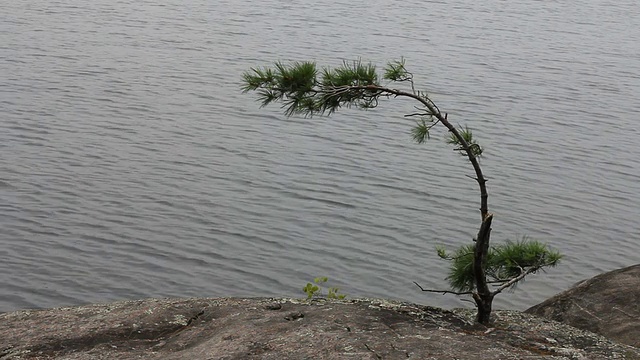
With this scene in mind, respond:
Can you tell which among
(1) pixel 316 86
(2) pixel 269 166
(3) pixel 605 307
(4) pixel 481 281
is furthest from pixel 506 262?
(2) pixel 269 166

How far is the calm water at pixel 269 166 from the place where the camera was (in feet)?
34.7

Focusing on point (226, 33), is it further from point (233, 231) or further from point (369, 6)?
point (233, 231)

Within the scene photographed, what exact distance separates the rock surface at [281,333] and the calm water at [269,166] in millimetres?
3848

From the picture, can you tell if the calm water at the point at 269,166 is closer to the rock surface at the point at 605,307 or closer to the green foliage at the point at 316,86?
the rock surface at the point at 605,307

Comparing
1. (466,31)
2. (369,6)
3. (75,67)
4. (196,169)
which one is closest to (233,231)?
(196,169)

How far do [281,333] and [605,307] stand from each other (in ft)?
9.43

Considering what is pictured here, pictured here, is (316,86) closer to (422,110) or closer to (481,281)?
(422,110)

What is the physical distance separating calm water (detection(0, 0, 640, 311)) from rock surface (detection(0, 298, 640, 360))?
3.85 metres

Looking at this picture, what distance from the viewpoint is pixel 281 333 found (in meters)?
5.36

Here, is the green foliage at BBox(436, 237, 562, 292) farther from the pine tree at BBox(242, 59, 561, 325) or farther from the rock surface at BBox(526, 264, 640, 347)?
the rock surface at BBox(526, 264, 640, 347)

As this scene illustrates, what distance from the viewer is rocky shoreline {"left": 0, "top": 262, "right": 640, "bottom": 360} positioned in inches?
201

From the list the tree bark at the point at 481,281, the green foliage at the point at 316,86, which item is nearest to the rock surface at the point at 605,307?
the tree bark at the point at 481,281

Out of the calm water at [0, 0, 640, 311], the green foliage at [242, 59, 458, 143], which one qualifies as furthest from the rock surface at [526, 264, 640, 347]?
the calm water at [0, 0, 640, 311]

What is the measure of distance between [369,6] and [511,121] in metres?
13.6
